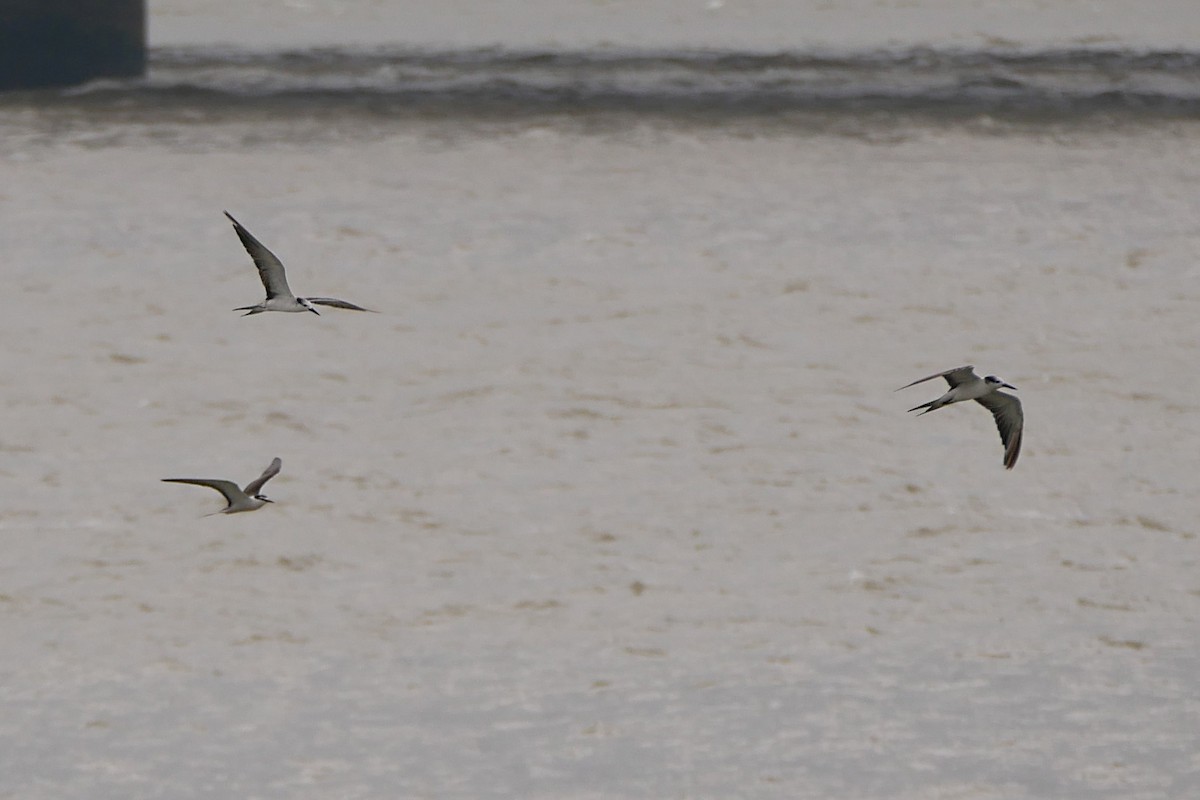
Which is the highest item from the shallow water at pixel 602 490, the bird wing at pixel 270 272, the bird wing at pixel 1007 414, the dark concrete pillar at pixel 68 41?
the bird wing at pixel 270 272

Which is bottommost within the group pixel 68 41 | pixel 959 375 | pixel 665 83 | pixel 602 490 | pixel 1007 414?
pixel 68 41

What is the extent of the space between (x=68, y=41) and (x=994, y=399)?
20587 mm

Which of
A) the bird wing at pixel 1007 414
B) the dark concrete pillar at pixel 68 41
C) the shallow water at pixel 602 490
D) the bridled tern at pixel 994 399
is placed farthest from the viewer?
the dark concrete pillar at pixel 68 41

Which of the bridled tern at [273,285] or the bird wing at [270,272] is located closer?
the bridled tern at [273,285]

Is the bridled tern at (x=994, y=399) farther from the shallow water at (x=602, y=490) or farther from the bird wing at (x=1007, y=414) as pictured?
the shallow water at (x=602, y=490)

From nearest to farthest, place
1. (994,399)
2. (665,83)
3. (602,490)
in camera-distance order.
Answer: (994,399)
(602,490)
(665,83)

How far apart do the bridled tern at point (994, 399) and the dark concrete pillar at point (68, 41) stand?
64.5 ft

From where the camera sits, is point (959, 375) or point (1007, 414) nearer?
point (959, 375)

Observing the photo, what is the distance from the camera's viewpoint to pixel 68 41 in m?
26.6

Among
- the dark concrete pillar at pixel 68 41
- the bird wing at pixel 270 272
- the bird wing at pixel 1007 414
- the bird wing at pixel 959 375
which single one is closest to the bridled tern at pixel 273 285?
the bird wing at pixel 270 272

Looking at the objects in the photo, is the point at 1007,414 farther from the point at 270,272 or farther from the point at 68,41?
the point at 68,41

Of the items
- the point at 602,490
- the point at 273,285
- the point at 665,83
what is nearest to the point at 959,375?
the point at 273,285

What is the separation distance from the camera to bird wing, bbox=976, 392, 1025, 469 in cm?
826

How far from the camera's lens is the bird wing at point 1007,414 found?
27.1 ft
